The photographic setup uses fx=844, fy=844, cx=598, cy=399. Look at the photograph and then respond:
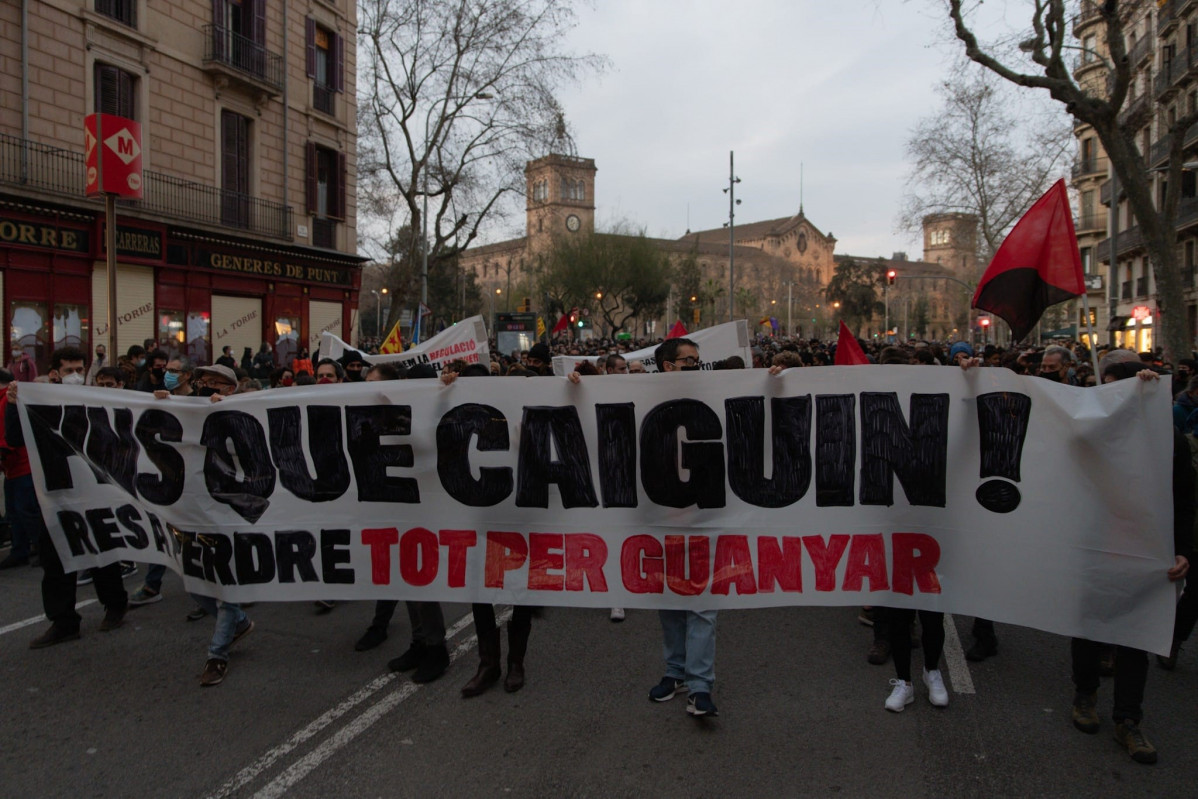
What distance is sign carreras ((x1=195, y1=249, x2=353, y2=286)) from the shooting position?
20484 millimetres

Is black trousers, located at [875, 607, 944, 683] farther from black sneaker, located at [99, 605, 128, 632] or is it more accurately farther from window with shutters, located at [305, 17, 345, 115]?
window with shutters, located at [305, 17, 345, 115]

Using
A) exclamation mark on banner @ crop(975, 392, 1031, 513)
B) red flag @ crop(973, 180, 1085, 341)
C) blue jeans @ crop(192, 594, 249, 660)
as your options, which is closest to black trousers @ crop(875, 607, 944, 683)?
exclamation mark on banner @ crop(975, 392, 1031, 513)

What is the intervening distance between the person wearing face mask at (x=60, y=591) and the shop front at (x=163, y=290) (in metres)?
12.3

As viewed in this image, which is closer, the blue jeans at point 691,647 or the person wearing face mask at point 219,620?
the blue jeans at point 691,647

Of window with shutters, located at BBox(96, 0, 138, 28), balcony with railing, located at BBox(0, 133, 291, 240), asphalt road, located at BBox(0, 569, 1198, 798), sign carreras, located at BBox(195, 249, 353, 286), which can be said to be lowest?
asphalt road, located at BBox(0, 569, 1198, 798)

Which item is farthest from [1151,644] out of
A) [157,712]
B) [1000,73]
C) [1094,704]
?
[1000,73]

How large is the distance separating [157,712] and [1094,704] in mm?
4591

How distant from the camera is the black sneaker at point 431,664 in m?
4.63

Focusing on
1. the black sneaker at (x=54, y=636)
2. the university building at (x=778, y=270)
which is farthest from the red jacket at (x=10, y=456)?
the university building at (x=778, y=270)

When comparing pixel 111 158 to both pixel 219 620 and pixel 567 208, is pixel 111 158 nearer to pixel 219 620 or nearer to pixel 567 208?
pixel 219 620

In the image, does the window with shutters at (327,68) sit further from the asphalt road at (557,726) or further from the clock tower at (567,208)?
the clock tower at (567,208)

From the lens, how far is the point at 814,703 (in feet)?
14.3

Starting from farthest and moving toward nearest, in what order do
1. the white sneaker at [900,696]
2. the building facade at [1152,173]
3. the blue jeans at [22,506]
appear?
1. the building facade at [1152,173]
2. the blue jeans at [22,506]
3. the white sneaker at [900,696]

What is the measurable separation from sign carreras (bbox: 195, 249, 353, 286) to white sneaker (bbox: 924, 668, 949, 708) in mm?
19843
